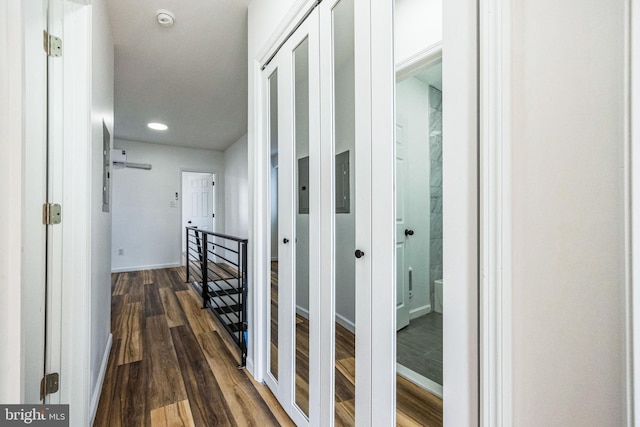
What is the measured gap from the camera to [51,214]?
3.98ft

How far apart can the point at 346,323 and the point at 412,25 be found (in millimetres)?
1112

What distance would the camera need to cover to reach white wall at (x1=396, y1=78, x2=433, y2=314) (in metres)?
0.88

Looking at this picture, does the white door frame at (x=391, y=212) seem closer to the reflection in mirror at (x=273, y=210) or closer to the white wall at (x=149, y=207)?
the reflection in mirror at (x=273, y=210)

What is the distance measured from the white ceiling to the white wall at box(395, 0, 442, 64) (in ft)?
4.94

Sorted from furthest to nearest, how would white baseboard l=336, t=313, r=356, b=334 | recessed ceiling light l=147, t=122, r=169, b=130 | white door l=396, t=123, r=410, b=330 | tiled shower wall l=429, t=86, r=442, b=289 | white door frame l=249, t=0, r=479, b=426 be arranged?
recessed ceiling light l=147, t=122, r=169, b=130, white baseboard l=336, t=313, r=356, b=334, white door l=396, t=123, r=410, b=330, tiled shower wall l=429, t=86, r=442, b=289, white door frame l=249, t=0, r=479, b=426

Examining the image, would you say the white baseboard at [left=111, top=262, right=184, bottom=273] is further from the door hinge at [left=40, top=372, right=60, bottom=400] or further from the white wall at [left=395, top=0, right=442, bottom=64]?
the white wall at [left=395, top=0, right=442, bottom=64]

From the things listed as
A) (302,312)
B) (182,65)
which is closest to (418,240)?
(302,312)

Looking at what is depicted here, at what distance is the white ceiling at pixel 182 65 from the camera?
1.99 metres

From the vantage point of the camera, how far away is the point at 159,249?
5.52 m

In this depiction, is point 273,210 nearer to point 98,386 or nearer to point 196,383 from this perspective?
point 196,383

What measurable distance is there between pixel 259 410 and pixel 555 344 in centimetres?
156

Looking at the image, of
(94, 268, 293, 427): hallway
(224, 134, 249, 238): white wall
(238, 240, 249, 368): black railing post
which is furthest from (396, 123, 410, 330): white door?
(224, 134, 249, 238): white wall

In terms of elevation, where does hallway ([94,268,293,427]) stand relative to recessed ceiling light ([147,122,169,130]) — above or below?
below

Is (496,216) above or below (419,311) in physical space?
above
